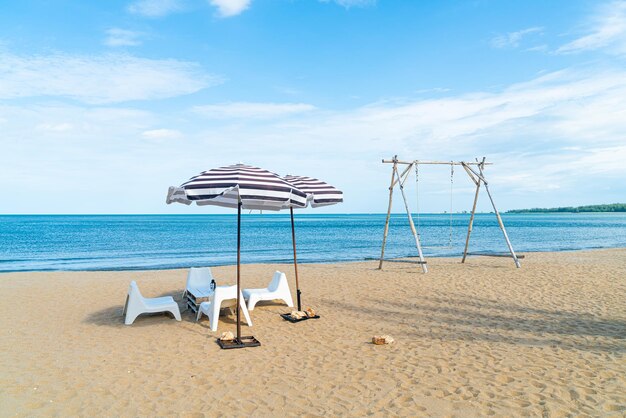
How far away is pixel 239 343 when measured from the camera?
603cm

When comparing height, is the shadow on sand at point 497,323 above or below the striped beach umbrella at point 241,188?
below

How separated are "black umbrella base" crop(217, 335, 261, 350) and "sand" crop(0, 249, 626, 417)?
0.11m

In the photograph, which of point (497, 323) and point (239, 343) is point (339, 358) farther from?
point (497, 323)

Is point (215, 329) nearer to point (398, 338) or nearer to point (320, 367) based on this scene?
point (320, 367)

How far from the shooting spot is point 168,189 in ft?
24.6

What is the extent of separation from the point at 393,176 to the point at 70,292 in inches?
367

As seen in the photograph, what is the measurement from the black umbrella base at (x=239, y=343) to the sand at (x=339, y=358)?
0.11 m

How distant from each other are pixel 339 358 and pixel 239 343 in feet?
4.87

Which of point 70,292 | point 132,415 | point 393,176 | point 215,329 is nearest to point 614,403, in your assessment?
point 132,415

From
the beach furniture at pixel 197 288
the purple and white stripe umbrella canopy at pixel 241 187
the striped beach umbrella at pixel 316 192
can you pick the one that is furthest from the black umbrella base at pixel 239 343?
the purple and white stripe umbrella canopy at pixel 241 187

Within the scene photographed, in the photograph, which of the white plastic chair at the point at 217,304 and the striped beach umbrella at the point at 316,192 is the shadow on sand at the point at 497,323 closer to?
the striped beach umbrella at the point at 316,192

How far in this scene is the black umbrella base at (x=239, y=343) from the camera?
5.93 m

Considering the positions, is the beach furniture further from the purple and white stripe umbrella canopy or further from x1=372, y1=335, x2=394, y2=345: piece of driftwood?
x1=372, y1=335, x2=394, y2=345: piece of driftwood

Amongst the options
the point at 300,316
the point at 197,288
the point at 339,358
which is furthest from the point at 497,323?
the point at 197,288
